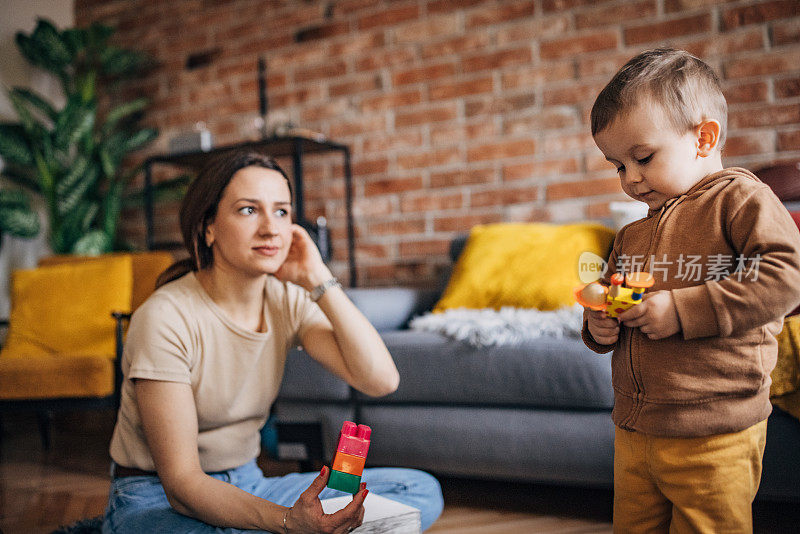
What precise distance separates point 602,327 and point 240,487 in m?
0.75

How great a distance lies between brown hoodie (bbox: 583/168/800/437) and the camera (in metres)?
0.71

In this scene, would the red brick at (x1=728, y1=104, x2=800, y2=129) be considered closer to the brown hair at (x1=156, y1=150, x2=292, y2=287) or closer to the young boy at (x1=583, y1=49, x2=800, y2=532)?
the young boy at (x1=583, y1=49, x2=800, y2=532)

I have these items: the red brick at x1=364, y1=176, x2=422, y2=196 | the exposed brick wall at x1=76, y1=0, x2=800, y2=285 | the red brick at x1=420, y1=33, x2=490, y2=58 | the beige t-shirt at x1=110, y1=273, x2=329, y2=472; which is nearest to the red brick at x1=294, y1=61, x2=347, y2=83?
the exposed brick wall at x1=76, y1=0, x2=800, y2=285

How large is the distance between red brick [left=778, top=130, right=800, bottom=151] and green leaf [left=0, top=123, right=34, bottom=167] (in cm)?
328

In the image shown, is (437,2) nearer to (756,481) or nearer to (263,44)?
(263,44)

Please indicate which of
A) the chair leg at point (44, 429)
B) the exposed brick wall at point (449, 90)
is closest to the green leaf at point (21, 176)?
the exposed brick wall at point (449, 90)

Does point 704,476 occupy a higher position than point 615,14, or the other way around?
point 615,14

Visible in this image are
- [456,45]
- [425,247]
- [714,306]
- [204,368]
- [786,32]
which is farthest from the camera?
[425,247]

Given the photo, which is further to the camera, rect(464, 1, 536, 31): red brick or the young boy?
rect(464, 1, 536, 31): red brick

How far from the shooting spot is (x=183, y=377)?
3.43ft

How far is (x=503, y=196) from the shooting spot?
8.48ft

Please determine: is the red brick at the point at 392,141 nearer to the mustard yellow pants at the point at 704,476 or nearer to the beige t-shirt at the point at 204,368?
the beige t-shirt at the point at 204,368

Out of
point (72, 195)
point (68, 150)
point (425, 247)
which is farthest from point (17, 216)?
point (425, 247)

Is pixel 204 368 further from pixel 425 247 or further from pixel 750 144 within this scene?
pixel 750 144
